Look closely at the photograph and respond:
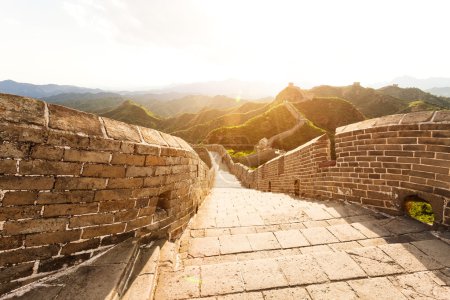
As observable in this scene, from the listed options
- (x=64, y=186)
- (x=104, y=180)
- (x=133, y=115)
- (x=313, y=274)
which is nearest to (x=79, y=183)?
(x=64, y=186)

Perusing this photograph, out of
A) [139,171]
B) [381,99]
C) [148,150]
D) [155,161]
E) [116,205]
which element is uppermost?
[381,99]

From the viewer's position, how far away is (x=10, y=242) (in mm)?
1694

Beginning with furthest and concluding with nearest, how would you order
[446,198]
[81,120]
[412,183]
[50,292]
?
[412,183] → [446,198] → [81,120] → [50,292]

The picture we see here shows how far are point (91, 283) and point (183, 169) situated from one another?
6.39 feet

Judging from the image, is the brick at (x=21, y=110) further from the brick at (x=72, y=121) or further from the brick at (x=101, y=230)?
the brick at (x=101, y=230)

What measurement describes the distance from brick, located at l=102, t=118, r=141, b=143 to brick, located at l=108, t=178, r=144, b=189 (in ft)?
1.33

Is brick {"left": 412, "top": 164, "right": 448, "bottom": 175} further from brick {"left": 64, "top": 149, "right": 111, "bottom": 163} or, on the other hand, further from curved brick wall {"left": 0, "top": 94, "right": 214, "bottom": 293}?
brick {"left": 64, "top": 149, "right": 111, "bottom": 163}

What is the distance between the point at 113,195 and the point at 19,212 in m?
0.69

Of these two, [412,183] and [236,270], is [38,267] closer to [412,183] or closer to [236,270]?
[236,270]

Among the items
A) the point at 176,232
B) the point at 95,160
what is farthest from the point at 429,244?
the point at 95,160

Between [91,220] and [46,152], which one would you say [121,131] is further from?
[91,220]

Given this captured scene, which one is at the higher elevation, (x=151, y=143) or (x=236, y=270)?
(x=151, y=143)

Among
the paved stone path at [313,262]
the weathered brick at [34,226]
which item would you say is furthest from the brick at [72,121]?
the paved stone path at [313,262]

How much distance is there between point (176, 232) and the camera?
3113 mm
